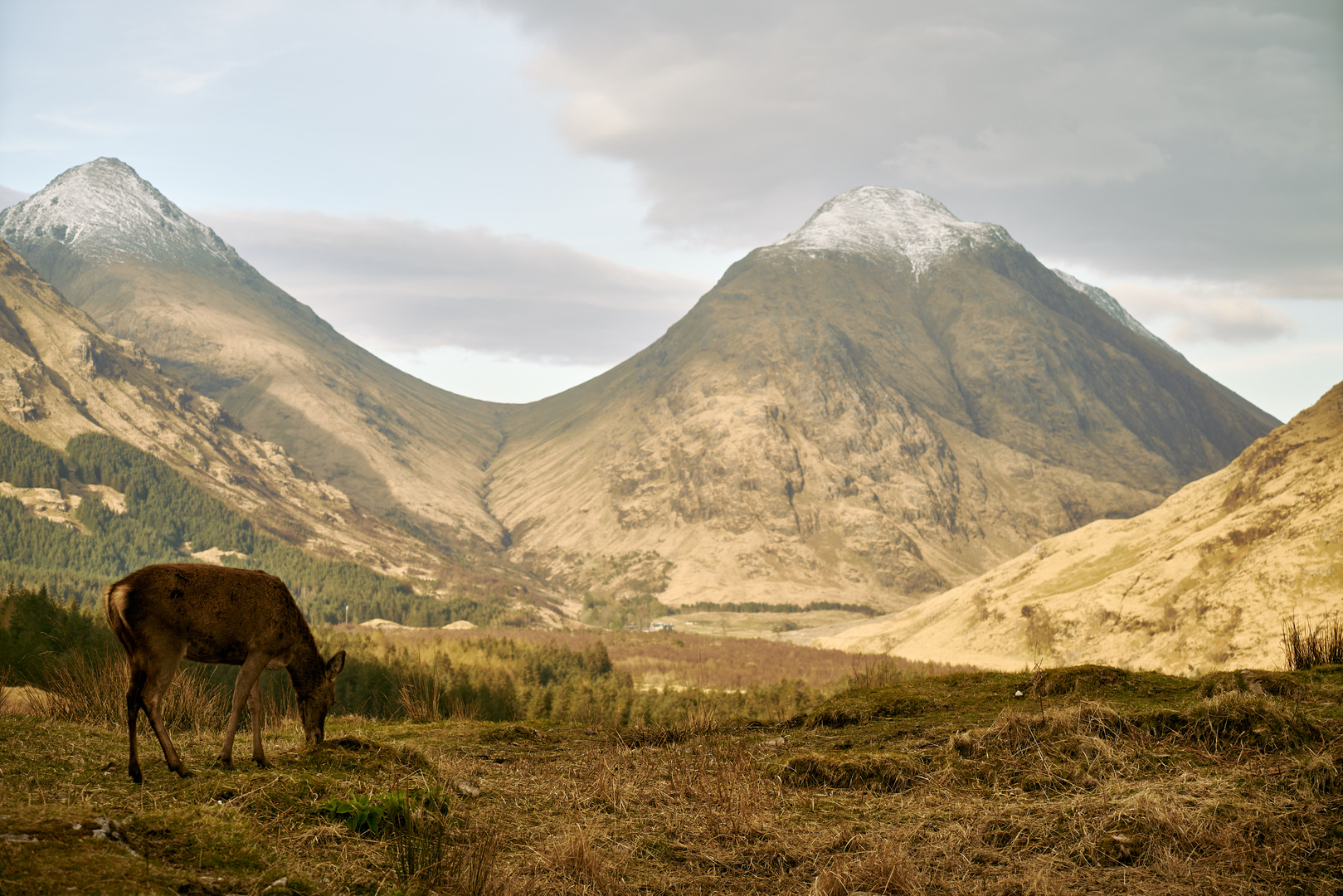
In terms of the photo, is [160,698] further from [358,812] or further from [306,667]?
[358,812]

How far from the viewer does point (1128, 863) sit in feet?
23.7

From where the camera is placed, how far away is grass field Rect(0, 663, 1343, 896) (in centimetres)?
626

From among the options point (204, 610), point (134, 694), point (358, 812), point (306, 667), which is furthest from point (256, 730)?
point (358, 812)

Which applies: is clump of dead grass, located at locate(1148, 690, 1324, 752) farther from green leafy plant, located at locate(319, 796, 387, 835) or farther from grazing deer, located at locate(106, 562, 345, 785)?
grazing deer, located at locate(106, 562, 345, 785)

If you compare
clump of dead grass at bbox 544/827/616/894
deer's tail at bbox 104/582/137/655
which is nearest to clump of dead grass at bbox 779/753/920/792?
clump of dead grass at bbox 544/827/616/894

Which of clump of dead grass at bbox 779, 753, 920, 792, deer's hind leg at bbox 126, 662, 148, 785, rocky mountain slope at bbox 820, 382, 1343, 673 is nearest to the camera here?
deer's hind leg at bbox 126, 662, 148, 785

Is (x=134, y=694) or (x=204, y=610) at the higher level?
(x=204, y=610)

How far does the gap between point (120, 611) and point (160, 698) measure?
96cm

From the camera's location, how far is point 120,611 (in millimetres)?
8133

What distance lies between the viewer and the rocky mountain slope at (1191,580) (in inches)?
1960

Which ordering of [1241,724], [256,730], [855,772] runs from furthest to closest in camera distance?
[855,772] < [1241,724] < [256,730]

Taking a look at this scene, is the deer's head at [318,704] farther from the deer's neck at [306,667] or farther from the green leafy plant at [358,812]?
the green leafy plant at [358,812]

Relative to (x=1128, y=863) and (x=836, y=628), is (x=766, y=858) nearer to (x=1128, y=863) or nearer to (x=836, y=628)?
(x=1128, y=863)

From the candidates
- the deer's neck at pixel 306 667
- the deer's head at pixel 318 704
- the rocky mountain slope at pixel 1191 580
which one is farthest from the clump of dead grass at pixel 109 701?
the rocky mountain slope at pixel 1191 580
